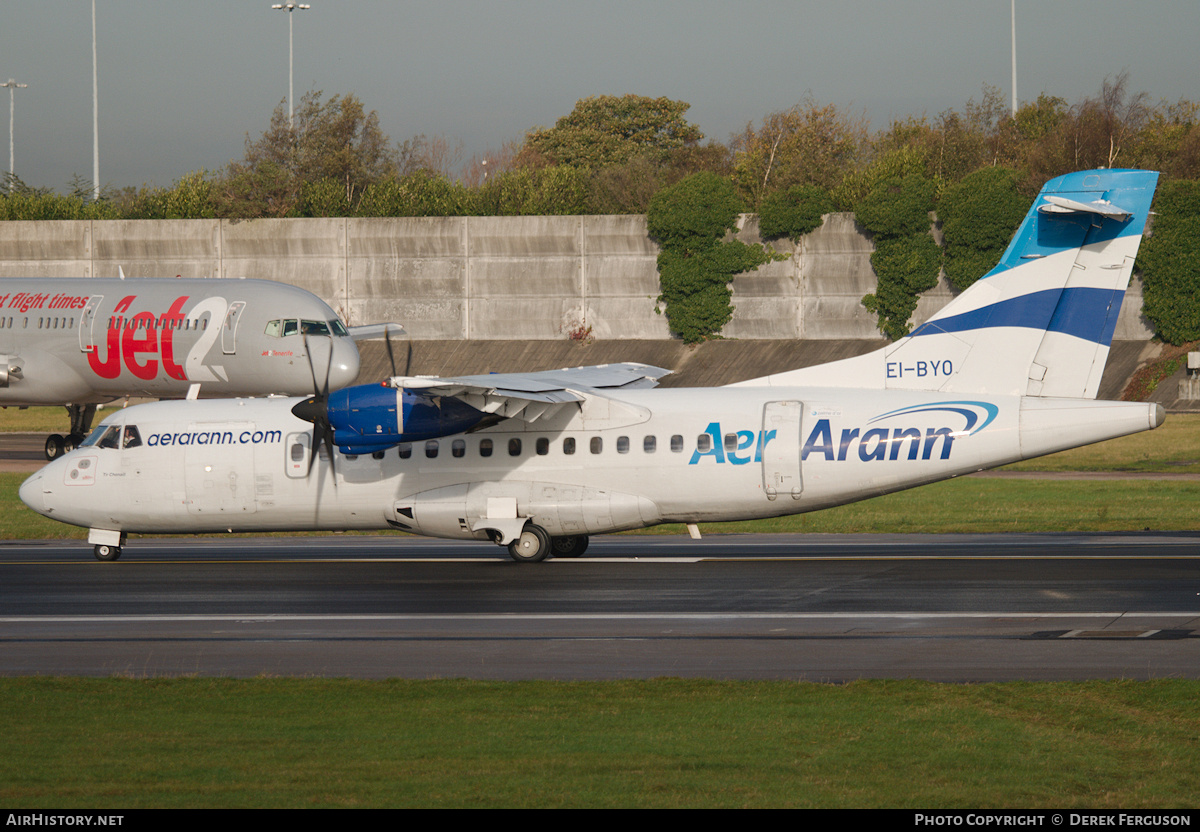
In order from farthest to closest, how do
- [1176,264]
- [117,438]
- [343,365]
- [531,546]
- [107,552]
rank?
[1176,264]
[343,365]
[107,552]
[117,438]
[531,546]

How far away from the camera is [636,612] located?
1797 centimetres

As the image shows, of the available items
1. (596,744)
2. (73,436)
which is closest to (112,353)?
(73,436)

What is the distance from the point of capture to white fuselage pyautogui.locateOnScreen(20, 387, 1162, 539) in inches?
845

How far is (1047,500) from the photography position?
3497cm

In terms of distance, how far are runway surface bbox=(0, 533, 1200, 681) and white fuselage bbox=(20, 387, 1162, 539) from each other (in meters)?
1.02

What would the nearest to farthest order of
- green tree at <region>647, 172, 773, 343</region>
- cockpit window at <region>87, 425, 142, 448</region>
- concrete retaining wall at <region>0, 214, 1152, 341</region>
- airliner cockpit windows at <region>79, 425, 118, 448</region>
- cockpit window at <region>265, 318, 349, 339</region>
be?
cockpit window at <region>87, 425, 142, 448</region> → airliner cockpit windows at <region>79, 425, 118, 448</region> → cockpit window at <region>265, 318, 349, 339</region> → concrete retaining wall at <region>0, 214, 1152, 341</region> → green tree at <region>647, 172, 773, 343</region>

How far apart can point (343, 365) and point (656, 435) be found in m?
18.9

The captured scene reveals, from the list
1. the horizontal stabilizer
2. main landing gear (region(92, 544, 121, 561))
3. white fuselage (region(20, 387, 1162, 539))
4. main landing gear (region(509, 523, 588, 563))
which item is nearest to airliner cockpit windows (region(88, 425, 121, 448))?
white fuselage (region(20, 387, 1162, 539))

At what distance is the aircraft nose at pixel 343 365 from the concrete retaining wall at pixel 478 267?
35.3 metres

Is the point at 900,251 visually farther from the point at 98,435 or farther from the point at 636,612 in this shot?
the point at 636,612

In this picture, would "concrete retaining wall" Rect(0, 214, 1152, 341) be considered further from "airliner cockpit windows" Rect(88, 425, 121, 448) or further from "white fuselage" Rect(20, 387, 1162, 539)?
"airliner cockpit windows" Rect(88, 425, 121, 448)

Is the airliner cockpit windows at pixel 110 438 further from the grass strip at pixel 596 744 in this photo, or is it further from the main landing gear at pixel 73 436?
the main landing gear at pixel 73 436
